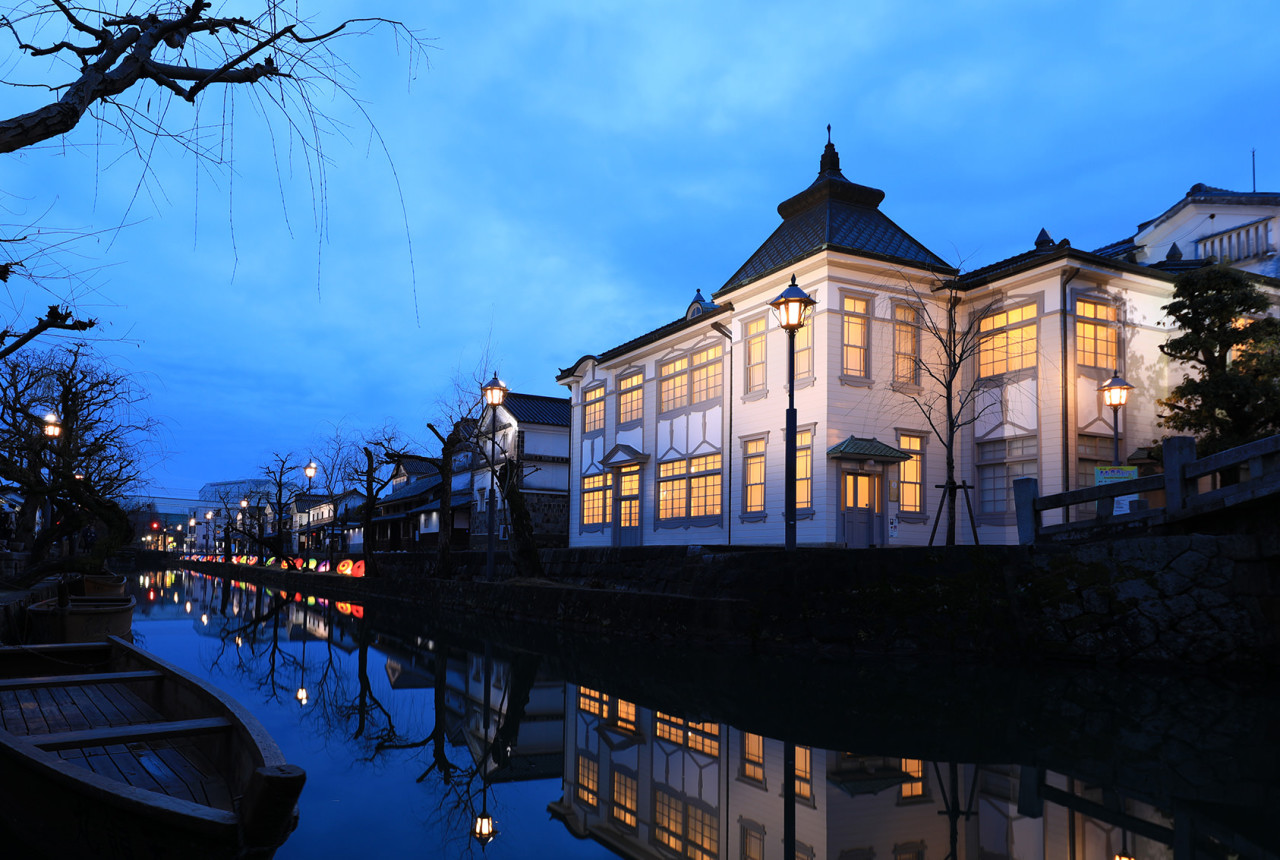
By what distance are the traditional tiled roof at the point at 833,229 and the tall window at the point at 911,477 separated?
15.1 feet

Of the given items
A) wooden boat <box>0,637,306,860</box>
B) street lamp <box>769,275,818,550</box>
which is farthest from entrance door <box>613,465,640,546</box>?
wooden boat <box>0,637,306,860</box>

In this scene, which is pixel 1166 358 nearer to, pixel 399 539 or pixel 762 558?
pixel 762 558

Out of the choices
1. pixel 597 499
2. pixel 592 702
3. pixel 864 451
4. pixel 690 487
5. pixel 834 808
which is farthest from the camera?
pixel 597 499

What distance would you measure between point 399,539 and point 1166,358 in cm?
4275

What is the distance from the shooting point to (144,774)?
4.72m

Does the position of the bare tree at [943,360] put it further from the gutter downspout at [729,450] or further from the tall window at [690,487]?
the tall window at [690,487]

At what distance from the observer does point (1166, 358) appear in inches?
853

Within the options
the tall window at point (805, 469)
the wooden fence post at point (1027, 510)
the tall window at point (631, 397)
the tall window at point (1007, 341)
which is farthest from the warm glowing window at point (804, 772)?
the tall window at point (631, 397)

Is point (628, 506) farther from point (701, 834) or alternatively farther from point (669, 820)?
point (701, 834)

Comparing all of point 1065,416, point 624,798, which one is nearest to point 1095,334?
point 1065,416

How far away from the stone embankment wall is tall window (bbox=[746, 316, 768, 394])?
7716 mm

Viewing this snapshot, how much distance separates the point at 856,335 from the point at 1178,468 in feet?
29.7

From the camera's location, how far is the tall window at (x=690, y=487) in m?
24.7

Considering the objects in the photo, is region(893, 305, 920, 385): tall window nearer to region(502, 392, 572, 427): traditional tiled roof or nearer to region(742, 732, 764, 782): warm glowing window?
region(742, 732, 764, 782): warm glowing window
